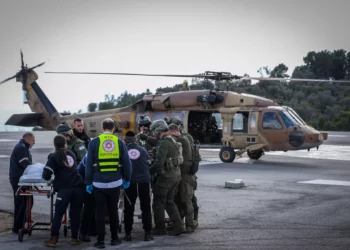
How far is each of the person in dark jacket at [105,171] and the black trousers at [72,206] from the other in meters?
0.35

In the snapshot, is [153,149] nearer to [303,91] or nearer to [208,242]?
[208,242]

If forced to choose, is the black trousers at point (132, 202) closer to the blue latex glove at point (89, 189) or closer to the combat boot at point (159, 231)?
the combat boot at point (159, 231)

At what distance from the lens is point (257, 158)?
75.4 ft

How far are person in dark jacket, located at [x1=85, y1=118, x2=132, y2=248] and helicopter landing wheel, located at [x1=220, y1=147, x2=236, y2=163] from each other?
13.2 m

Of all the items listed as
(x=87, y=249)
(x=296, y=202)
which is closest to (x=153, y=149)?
(x=87, y=249)

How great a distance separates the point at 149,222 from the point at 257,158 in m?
14.0

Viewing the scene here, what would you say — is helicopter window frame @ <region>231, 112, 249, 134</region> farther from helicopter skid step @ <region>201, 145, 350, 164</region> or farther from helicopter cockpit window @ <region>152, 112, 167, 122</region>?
helicopter cockpit window @ <region>152, 112, 167, 122</region>

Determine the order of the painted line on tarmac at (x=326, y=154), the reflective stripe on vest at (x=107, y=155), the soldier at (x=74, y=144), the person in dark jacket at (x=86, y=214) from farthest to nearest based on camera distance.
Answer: the painted line on tarmac at (x=326, y=154)
the soldier at (x=74, y=144)
the person in dark jacket at (x=86, y=214)
the reflective stripe on vest at (x=107, y=155)

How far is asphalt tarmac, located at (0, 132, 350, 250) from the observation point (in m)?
9.12

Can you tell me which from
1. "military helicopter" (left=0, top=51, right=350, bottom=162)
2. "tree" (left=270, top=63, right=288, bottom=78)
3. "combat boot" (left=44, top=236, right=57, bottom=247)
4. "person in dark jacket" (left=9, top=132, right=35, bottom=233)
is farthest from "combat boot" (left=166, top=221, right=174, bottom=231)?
"tree" (left=270, top=63, right=288, bottom=78)

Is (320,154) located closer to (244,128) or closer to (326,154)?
(326,154)

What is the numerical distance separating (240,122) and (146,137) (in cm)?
1192

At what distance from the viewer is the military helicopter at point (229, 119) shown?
21.1m

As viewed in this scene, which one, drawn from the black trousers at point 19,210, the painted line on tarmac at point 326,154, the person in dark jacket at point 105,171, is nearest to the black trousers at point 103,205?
the person in dark jacket at point 105,171
